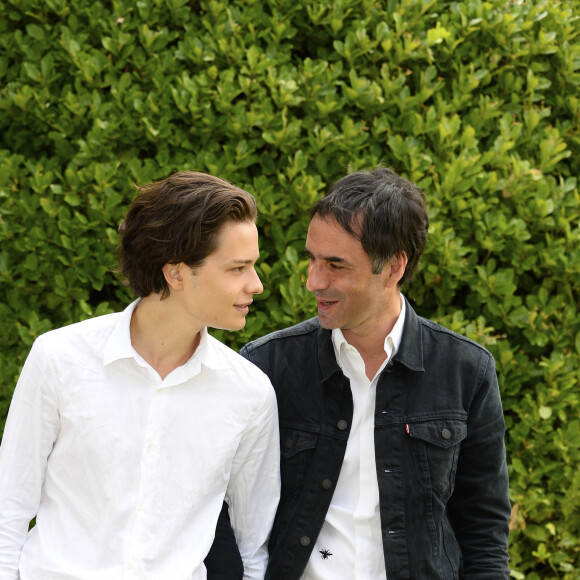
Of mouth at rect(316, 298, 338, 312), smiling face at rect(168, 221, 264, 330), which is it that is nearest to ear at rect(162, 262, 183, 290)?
smiling face at rect(168, 221, 264, 330)

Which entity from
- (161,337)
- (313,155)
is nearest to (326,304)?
(161,337)

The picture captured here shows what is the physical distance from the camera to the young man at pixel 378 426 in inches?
119

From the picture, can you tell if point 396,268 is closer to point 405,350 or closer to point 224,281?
point 405,350

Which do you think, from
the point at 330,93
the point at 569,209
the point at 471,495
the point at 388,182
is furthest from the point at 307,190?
the point at 471,495

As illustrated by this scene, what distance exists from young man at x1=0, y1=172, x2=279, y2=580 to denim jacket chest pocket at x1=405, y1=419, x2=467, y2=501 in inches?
20.0

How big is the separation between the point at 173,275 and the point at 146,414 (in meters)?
0.39

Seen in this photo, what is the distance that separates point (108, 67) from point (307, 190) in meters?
0.98

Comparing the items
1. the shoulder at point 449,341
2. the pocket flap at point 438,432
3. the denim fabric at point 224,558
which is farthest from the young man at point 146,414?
the shoulder at point 449,341

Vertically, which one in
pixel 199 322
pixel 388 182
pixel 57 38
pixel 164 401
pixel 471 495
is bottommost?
pixel 471 495

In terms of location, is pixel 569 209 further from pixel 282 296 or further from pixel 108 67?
pixel 108 67

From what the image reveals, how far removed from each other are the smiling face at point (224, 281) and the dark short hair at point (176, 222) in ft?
0.08

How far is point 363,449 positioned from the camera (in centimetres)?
307

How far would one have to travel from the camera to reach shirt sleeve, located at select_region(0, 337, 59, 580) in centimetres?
268

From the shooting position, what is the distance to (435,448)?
3082mm
